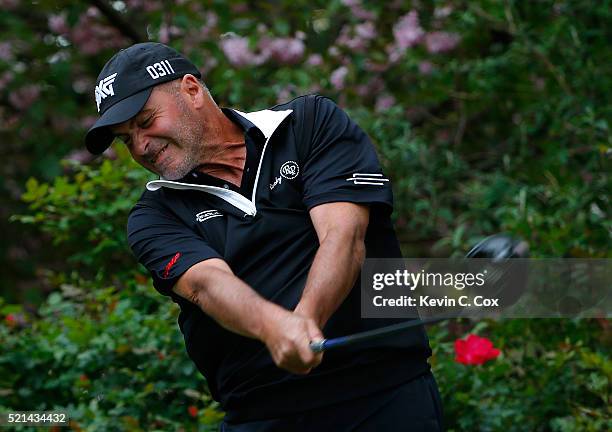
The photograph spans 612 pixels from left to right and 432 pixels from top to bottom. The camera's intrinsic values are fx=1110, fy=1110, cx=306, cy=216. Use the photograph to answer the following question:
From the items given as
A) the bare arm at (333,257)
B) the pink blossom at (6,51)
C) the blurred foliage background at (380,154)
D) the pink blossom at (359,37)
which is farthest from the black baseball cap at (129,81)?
the pink blossom at (6,51)

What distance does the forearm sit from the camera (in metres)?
2.68

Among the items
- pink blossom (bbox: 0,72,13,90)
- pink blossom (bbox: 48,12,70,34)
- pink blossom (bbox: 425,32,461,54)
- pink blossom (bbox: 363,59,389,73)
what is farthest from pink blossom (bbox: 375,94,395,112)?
pink blossom (bbox: 0,72,13,90)

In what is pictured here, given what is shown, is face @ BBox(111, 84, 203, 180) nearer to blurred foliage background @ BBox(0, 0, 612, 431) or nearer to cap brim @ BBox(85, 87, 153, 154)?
cap brim @ BBox(85, 87, 153, 154)

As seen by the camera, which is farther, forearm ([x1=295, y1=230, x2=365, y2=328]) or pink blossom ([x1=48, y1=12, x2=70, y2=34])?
pink blossom ([x1=48, y1=12, x2=70, y2=34])

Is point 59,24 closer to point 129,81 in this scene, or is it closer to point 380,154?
point 380,154

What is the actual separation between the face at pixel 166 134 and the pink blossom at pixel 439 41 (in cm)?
376

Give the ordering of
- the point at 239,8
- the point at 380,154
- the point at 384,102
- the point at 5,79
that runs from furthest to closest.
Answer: the point at 5,79 → the point at 239,8 → the point at 384,102 → the point at 380,154

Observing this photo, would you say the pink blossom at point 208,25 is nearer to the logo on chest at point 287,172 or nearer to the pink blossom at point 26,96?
the pink blossom at point 26,96

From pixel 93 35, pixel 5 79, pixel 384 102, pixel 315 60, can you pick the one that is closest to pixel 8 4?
pixel 5 79

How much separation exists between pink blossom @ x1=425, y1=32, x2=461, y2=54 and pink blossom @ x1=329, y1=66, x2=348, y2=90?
0.52m

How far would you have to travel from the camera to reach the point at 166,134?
3055mm

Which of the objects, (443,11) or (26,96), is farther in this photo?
(26,96)

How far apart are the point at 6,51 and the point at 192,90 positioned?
4.73 m

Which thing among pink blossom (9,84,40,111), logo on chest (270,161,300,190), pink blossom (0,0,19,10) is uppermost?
logo on chest (270,161,300,190)
